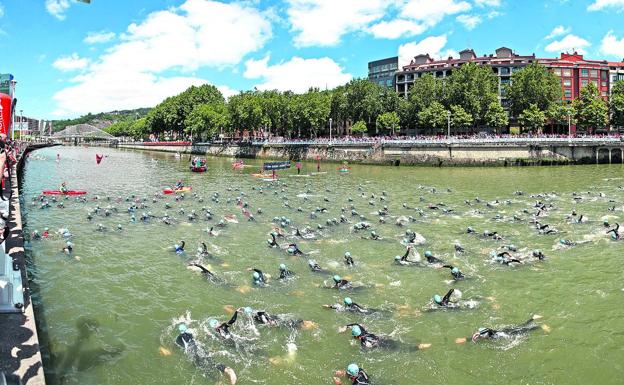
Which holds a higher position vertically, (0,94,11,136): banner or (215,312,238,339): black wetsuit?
(0,94,11,136): banner

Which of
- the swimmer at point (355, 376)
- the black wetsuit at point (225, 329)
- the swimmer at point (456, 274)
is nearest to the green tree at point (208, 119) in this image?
the swimmer at point (456, 274)

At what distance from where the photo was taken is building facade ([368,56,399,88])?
15562 centimetres

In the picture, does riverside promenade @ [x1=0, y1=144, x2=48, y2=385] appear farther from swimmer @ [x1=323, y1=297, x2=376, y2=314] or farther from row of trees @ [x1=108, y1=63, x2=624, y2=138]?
row of trees @ [x1=108, y1=63, x2=624, y2=138]

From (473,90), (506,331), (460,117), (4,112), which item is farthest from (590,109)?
(4,112)

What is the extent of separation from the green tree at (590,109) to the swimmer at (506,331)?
3891 inches

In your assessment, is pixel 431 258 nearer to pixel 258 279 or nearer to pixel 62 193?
pixel 258 279

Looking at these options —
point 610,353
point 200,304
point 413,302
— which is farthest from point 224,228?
point 610,353

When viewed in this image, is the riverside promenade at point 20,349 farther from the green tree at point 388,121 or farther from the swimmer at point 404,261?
the green tree at point 388,121

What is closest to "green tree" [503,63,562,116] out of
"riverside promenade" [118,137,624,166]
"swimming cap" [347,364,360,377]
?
"riverside promenade" [118,137,624,166]

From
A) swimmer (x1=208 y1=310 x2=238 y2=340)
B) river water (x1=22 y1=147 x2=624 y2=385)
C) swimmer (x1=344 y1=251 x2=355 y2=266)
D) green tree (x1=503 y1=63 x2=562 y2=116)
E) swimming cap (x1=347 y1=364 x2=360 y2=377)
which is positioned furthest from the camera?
green tree (x1=503 y1=63 x2=562 y2=116)

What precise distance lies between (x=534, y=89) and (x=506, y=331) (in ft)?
317

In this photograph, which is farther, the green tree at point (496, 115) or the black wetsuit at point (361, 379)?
the green tree at point (496, 115)

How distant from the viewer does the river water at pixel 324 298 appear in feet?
46.6

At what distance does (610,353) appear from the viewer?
49.7ft
